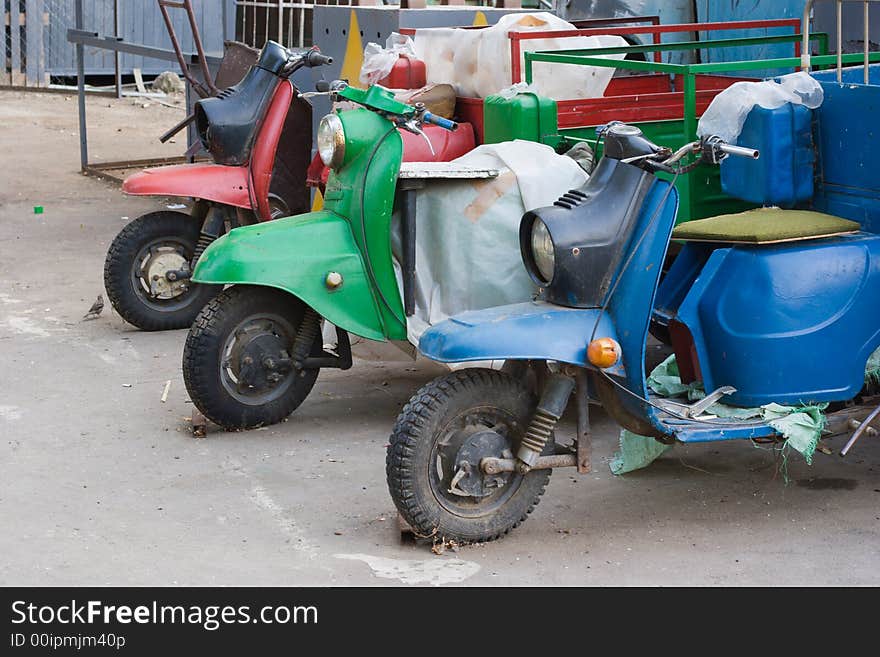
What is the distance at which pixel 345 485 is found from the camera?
4586 mm

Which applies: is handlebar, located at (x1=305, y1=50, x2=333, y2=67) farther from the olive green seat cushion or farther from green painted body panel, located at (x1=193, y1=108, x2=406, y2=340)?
the olive green seat cushion

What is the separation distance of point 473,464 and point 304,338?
1484 millimetres

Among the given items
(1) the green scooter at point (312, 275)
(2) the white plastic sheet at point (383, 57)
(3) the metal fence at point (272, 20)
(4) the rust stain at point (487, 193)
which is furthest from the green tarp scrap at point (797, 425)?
(3) the metal fence at point (272, 20)

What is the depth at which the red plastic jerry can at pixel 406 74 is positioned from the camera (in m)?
6.68

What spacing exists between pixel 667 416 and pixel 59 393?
289cm

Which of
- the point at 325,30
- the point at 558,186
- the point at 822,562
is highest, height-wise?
the point at 325,30

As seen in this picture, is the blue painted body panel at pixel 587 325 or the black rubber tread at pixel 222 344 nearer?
the blue painted body panel at pixel 587 325

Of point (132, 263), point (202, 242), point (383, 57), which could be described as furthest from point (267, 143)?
point (132, 263)

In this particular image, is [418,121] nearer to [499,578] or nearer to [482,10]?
[499,578]

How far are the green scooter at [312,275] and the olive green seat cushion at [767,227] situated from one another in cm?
109

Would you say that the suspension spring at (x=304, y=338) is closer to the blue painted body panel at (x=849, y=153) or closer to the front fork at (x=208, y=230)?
the front fork at (x=208, y=230)

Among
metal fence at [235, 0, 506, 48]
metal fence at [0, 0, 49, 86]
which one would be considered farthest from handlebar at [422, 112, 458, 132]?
metal fence at [0, 0, 49, 86]
